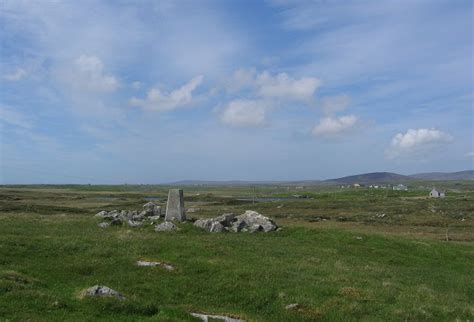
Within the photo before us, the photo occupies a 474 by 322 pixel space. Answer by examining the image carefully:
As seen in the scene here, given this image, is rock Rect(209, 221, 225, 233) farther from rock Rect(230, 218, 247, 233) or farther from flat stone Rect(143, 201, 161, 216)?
flat stone Rect(143, 201, 161, 216)

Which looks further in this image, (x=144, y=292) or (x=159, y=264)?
(x=159, y=264)

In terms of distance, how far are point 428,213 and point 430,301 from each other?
77.4m

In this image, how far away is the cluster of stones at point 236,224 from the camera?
36312mm

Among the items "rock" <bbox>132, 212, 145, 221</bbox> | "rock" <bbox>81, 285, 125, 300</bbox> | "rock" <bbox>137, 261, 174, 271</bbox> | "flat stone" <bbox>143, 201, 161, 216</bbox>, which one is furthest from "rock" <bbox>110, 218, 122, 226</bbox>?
"rock" <bbox>81, 285, 125, 300</bbox>

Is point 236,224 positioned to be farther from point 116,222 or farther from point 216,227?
point 116,222

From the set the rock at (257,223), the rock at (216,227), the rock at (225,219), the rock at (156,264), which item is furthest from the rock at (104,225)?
the rock at (156,264)

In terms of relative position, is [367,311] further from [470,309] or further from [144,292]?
[144,292]

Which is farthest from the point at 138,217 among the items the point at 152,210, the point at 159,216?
the point at 152,210

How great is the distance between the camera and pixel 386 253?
106 feet

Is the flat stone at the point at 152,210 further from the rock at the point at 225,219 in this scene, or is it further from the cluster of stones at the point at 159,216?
the rock at the point at 225,219

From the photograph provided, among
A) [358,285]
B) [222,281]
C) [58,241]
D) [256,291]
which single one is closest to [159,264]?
[222,281]

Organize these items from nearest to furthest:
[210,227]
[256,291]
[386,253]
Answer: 1. [256,291]
2. [386,253]
3. [210,227]

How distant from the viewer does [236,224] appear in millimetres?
38344

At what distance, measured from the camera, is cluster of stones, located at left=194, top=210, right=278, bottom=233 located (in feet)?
119
